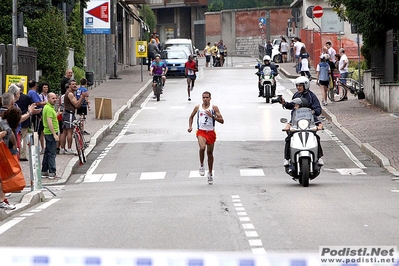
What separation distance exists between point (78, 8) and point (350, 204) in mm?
33338

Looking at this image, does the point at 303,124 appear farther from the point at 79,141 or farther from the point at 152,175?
the point at 79,141

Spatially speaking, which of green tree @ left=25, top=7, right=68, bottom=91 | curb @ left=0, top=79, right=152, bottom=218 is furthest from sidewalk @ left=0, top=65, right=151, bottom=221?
green tree @ left=25, top=7, right=68, bottom=91

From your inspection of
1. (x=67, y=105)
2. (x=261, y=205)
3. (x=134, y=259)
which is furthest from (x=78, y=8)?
(x=134, y=259)

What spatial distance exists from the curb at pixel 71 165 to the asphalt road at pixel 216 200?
0.23m

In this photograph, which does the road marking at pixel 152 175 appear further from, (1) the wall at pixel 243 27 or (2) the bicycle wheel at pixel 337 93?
(1) the wall at pixel 243 27

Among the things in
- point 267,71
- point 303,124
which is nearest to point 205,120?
point 303,124

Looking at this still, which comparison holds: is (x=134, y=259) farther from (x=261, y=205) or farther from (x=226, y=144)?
(x=226, y=144)

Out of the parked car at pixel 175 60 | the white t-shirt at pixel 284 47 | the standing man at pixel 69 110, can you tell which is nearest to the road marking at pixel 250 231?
the standing man at pixel 69 110

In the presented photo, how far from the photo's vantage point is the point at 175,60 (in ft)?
191

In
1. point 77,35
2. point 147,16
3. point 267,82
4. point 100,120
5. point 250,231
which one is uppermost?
point 147,16

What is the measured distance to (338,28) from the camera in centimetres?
6650

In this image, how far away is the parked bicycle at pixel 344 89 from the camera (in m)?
39.3

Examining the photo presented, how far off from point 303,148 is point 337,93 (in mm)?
21657

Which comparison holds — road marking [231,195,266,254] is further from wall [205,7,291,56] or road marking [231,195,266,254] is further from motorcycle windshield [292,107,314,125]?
wall [205,7,291,56]
